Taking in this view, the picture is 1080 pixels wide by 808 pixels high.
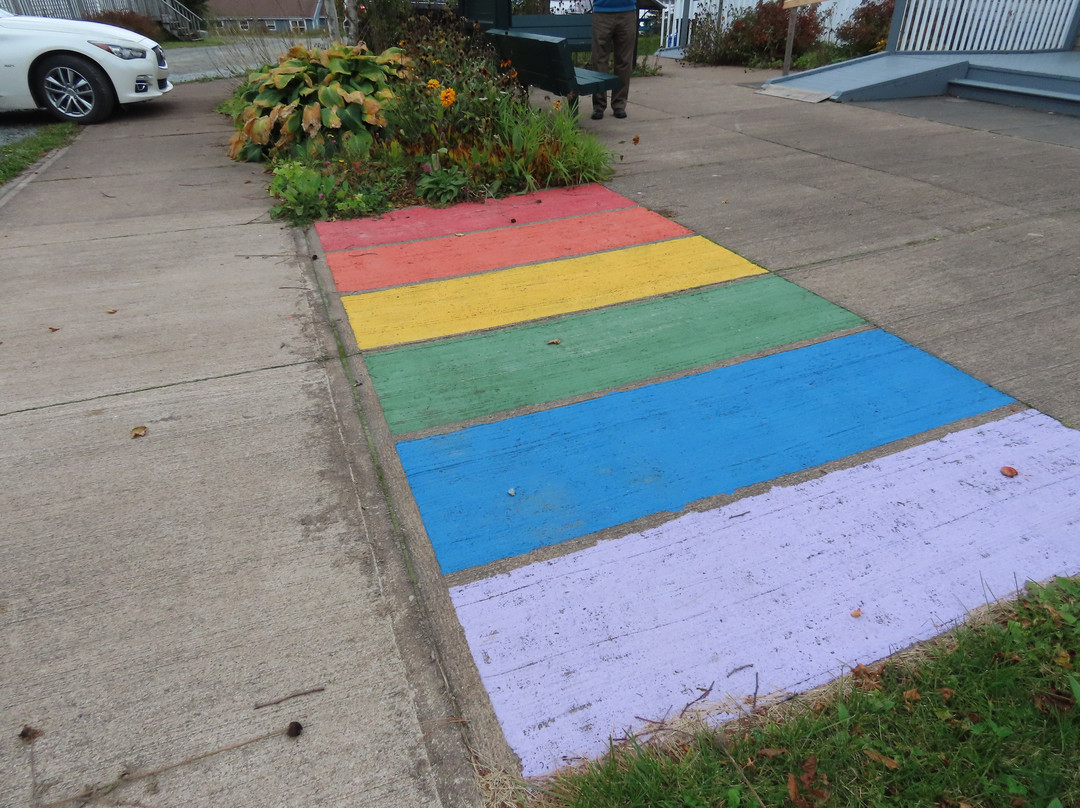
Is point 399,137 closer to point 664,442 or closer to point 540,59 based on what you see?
point 540,59

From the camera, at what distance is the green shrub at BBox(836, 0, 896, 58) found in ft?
43.3

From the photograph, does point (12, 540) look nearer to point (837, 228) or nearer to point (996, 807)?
point (996, 807)

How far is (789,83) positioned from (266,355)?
9.97 meters

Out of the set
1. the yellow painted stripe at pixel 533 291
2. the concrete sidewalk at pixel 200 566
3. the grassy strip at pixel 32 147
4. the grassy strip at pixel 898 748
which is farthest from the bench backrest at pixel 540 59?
the grassy strip at pixel 898 748

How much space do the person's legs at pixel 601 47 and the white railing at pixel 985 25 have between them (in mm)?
5532

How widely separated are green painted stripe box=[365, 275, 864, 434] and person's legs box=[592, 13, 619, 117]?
529cm

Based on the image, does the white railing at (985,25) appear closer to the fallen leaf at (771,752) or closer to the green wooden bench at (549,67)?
the green wooden bench at (549,67)

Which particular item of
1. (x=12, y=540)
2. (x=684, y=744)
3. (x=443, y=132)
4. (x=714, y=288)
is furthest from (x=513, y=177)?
(x=684, y=744)

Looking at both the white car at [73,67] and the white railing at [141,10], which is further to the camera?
the white railing at [141,10]

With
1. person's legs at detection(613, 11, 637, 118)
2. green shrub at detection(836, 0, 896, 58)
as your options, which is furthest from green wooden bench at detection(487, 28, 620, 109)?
green shrub at detection(836, 0, 896, 58)

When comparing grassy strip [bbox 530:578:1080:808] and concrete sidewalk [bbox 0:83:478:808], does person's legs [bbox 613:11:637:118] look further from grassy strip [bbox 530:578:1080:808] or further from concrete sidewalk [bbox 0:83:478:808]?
grassy strip [bbox 530:578:1080:808]

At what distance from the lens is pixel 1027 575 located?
2408mm

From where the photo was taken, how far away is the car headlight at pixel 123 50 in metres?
9.59

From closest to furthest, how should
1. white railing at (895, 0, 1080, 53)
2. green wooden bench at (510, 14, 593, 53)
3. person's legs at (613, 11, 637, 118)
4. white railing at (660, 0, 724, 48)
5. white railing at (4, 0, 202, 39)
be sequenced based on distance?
1. person's legs at (613, 11, 637, 118)
2. white railing at (895, 0, 1080, 53)
3. green wooden bench at (510, 14, 593, 53)
4. white railing at (660, 0, 724, 48)
5. white railing at (4, 0, 202, 39)
